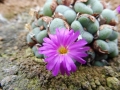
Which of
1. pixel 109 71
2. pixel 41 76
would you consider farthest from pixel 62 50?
pixel 109 71

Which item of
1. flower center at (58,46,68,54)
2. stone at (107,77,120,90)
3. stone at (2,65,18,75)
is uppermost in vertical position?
flower center at (58,46,68,54)

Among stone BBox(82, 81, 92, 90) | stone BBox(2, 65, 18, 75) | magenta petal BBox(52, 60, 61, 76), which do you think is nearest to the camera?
magenta petal BBox(52, 60, 61, 76)

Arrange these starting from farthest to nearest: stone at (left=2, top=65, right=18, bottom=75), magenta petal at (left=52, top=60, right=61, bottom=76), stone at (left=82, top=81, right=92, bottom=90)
Answer: stone at (left=2, top=65, right=18, bottom=75), stone at (left=82, top=81, right=92, bottom=90), magenta petal at (left=52, top=60, right=61, bottom=76)

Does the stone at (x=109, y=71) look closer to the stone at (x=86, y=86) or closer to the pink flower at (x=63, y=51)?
the stone at (x=86, y=86)

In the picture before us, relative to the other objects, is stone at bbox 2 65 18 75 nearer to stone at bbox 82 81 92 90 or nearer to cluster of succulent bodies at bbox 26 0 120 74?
cluster of succulent bodies at bbox 26 0 120 74

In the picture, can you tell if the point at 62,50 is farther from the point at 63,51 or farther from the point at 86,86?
the point at 86,86

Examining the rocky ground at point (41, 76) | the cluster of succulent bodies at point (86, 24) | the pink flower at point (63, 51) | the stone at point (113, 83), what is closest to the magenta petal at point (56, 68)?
the pink flower at point (63, 51)

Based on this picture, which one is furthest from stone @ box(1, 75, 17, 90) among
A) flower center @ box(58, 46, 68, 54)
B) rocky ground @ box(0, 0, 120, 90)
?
flower center @ box(58, 46, 68, 54)
